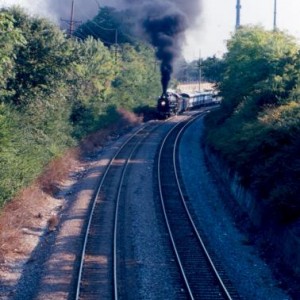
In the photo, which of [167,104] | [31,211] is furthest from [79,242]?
[167,104]

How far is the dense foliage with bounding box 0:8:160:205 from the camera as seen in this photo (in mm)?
17266

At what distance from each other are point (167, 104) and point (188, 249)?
108 feet

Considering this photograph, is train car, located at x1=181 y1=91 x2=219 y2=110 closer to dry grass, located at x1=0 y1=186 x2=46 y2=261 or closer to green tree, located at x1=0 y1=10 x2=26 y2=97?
green tree, located at x1=0 y1=10 x2=26 y2=97

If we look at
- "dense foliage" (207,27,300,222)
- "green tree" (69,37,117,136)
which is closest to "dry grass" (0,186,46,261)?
"dense foliage" (207,27,300,222)

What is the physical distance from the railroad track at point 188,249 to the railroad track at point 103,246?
159 cm

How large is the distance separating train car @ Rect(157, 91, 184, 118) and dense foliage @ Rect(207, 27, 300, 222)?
27.8ft

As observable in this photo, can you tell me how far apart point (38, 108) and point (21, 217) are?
26.7ft

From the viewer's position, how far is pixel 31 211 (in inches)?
733

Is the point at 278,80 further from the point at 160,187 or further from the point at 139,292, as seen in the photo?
the point at 139,292

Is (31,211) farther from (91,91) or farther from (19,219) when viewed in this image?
(91,91)

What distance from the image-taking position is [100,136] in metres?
37.3

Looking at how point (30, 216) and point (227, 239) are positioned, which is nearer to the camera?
point (227, 239)

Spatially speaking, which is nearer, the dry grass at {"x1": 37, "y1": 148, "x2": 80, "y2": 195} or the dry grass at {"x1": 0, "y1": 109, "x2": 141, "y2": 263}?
the dry grass at {"x1": 0, "y1": 109, "x2": 141, "y2": 263}

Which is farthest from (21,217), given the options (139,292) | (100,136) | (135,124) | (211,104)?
(211,104)
